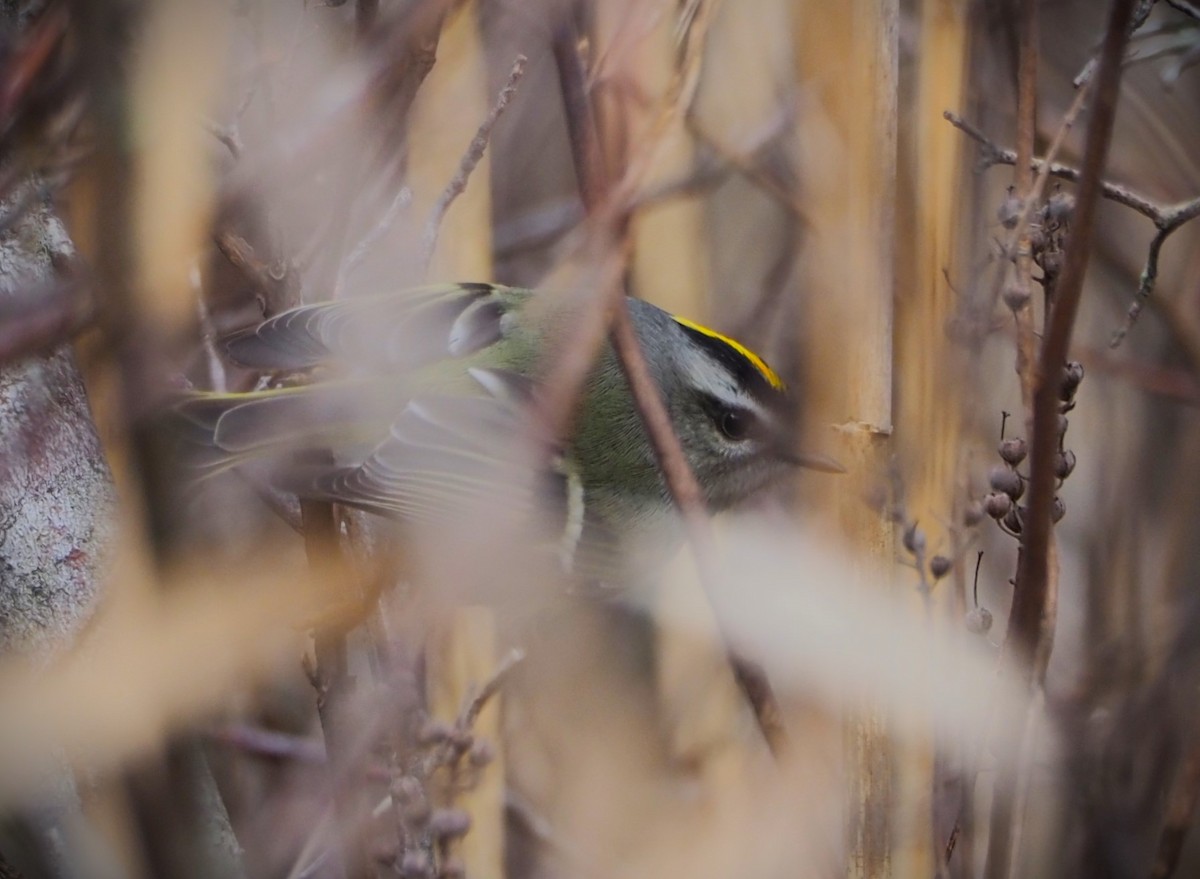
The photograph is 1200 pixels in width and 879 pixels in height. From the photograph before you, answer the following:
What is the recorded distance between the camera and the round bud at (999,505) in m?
0.58

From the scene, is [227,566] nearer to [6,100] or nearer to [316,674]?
[316,674]

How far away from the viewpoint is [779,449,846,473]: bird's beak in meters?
0.63

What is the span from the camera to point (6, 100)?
21.0 inches

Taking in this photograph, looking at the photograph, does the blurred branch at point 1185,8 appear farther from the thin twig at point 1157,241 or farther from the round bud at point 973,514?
the round bud at point 973,514

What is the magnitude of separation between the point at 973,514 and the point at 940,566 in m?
0.04

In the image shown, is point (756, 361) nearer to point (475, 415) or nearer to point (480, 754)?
point (475, 415)

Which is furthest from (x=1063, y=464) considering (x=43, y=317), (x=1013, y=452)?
(x=43, y=317)

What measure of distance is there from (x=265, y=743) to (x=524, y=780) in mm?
172

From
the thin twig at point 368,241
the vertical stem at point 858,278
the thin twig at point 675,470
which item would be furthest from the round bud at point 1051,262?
the thin twig at point 368,241

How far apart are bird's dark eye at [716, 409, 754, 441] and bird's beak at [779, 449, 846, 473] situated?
0.04 metres

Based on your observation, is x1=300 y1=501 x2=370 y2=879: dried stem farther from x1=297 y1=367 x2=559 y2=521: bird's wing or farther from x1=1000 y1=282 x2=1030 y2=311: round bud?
x1=1000 y1=282 x2=1030 y2=311: round bud

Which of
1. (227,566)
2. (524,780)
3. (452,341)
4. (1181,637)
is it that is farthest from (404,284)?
(1181,637)

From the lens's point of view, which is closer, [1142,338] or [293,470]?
[293,470]

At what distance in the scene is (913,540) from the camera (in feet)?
2.03
